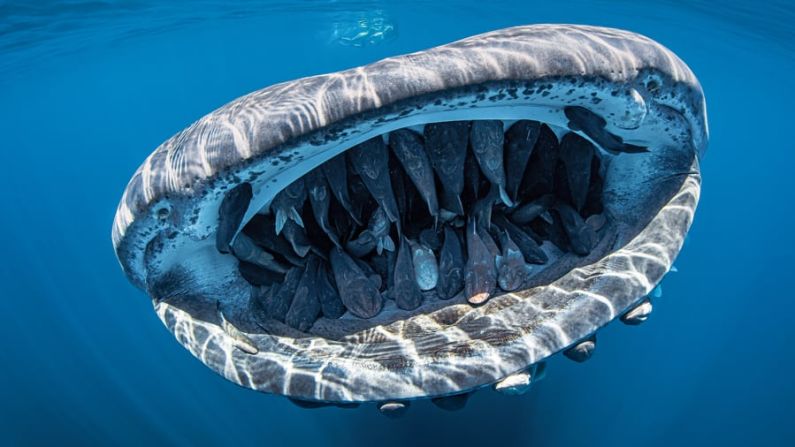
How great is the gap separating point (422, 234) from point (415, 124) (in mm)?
1079

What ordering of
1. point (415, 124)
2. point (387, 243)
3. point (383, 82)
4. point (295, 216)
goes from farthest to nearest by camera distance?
point (387, 243), point (295, 216), point (415, 124), point (383, 82)

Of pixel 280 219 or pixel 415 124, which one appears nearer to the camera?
pixel 415 124

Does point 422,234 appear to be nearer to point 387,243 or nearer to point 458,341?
point 387,243

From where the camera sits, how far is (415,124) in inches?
75.4

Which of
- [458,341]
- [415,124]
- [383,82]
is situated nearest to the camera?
[383,82]

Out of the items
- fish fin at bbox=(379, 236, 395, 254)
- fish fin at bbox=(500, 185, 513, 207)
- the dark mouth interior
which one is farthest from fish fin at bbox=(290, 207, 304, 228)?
fish fin at bbox=(500, 185, 513, 207)

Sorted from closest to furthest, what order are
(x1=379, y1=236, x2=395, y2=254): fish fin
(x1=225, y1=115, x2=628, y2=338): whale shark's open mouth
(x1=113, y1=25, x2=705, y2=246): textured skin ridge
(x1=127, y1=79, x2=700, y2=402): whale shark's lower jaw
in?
(x1=113, y1=25, x2=705, y2=246): textured skin ridge
(x1=127, y1=79, x2=700, y2=402): whale shark's lower jaw
(x1=225, y1=115, x2=628, y2=338): whale shark's open mouth
(x1=379, y1=236, x2=395, y2=254): fish fin

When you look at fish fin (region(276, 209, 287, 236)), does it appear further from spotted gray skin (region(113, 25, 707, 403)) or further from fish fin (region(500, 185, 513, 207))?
fish fin (region(500, 185, 513, 207))

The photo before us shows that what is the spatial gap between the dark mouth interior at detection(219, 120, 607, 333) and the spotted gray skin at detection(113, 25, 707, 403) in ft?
0.35

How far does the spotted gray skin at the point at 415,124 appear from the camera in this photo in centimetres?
166

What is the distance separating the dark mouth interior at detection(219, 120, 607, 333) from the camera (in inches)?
95.3

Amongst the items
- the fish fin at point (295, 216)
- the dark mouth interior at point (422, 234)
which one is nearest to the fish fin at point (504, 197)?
the dark mouth interior at point (422, 234)

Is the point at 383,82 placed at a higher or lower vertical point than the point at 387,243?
higher

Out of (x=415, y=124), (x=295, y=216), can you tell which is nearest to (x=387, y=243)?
(x=295, y=216)
